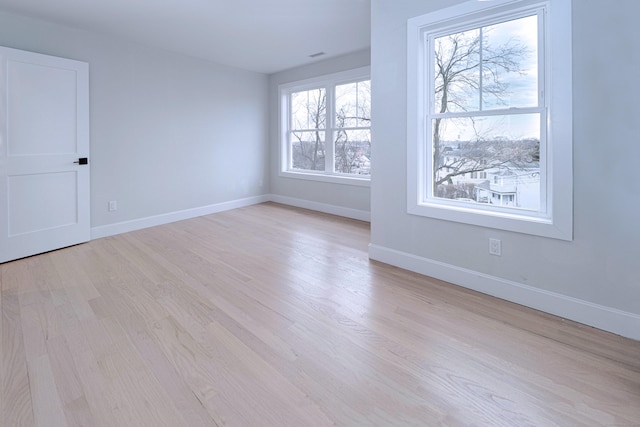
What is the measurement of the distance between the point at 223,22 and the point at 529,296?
397 centimetres

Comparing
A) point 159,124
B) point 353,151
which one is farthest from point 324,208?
point 159,124

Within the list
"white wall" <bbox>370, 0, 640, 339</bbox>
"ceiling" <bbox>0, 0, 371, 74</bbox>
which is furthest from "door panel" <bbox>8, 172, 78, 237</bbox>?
"white wall" <bbox>370, 0, 640, 339</bbox>

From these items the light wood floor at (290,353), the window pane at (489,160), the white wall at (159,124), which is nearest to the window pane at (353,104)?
the white wall at (159,124)

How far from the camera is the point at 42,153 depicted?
3.49 metres

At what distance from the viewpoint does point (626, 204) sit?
192cm

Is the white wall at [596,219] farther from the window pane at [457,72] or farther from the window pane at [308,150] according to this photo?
the window pane at [308,150]

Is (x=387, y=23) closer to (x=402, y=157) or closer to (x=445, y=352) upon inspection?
(x=402, y=157)

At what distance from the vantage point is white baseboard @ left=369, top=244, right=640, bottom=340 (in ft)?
6.49

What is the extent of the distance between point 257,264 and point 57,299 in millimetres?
1550

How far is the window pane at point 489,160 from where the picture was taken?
7.78 ft

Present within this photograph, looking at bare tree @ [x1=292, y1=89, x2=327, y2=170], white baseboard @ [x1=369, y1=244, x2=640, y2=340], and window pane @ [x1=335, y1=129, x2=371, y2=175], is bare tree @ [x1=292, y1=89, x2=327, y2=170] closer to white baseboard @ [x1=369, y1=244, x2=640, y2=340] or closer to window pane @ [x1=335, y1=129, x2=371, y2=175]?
window pane @ [x1=335, y1=129, x2=371, y2=175]

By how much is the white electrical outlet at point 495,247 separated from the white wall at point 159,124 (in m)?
4.37

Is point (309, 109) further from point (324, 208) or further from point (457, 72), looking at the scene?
point (457, 72)

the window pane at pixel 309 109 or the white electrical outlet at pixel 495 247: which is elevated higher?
the window pane at pixel 309 109
